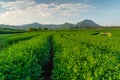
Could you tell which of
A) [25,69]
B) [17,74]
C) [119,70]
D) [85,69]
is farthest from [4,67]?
[119,70]

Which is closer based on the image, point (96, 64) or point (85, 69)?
point (85, 69)

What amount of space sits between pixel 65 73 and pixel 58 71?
82 cm

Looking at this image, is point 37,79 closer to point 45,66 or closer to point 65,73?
point 65,73

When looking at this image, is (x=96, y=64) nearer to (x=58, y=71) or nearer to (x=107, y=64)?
(x=107, y=64)

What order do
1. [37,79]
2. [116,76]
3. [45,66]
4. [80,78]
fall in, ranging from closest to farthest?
[116,76] → [80,78] → [37,79] → [45,66]

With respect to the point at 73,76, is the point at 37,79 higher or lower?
lower

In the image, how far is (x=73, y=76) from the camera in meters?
9.02

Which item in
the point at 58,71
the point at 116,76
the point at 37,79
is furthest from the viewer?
the point at 37,79

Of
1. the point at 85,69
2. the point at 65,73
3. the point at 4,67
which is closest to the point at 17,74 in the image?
the point at 4,67

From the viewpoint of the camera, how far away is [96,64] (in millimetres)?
10336

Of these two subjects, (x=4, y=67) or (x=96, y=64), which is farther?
(x=96, y=64)

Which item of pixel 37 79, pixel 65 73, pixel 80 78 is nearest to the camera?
pixel 80 78

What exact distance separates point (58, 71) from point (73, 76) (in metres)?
1.68

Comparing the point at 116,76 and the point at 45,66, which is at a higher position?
the point at 116,76
